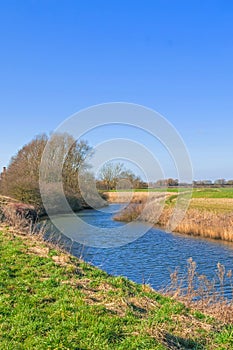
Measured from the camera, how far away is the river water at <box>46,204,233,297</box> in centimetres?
Answer: 1193

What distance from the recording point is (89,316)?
5.02 m

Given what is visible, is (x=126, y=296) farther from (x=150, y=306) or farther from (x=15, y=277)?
(x=15, y=277)

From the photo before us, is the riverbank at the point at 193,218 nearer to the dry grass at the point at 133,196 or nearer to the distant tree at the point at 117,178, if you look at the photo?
the dry grass at the point at 133,196

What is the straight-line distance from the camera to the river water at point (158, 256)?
39.1ft

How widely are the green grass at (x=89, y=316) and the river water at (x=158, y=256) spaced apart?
340 centimetres

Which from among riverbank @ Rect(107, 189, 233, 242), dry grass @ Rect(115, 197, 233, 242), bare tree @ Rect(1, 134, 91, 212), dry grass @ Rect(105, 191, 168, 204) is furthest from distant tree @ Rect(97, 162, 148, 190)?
dry grass @ Rect(115, 197, 233, 242)

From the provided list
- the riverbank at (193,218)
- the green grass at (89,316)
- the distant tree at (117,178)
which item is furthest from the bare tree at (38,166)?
the green grass at (89,316)

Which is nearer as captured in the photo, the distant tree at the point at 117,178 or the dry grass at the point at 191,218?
the dry grass at the point at 191,218

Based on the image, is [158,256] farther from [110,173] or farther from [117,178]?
[117,178]

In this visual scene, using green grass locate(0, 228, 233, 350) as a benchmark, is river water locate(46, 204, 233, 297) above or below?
below

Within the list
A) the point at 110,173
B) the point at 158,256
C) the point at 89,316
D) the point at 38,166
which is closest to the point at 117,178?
the point at 110,173

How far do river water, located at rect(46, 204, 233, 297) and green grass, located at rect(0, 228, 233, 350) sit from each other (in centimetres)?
340

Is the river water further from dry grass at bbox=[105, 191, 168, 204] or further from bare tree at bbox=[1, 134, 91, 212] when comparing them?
bare tree at bbox=[1, 134, 91, 212]

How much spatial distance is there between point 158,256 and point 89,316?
Result: 1052 centimetres
